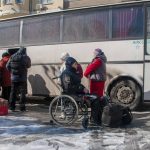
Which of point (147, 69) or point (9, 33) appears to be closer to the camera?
point (147, 69)

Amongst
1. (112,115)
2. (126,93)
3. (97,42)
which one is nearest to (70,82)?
(112,115)

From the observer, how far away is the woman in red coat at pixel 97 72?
35.0 feet

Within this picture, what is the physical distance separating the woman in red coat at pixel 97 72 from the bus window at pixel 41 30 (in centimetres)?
381

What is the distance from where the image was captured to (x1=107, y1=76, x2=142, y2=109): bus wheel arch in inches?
499

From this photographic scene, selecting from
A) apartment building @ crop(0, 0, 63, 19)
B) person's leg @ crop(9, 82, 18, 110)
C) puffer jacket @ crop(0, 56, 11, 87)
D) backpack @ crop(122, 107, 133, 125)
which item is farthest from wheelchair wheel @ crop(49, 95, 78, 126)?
apartment building @ crop(0, 0, 63, 19)

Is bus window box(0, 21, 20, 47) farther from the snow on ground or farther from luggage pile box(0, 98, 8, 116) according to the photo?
the snow on ground

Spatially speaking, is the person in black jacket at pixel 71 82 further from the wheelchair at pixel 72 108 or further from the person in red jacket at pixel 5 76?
the person in red jacket at pixel 5 76

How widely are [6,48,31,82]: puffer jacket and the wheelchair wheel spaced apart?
255cm

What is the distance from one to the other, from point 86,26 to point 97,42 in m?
0.73

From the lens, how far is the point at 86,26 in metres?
13.8

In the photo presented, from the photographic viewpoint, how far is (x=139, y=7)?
1268 centimetres

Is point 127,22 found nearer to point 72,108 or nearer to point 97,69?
point 97,69

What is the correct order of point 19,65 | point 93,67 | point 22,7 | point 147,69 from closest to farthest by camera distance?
point 93,67
point 147,69
point 19,65
point 22,7

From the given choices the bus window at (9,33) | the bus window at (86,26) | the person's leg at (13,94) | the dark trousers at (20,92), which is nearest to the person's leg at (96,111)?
the dark trousers at (20,92)
